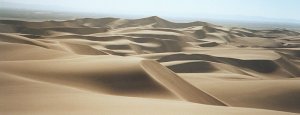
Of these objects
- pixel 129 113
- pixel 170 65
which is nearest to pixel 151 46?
pixel 170 65

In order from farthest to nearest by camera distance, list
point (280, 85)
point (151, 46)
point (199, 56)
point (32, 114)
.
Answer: point (151, 46) < point (199, 56) < point (280, 85) < point (32, 114)

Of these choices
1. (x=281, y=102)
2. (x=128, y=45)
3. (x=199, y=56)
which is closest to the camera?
(x=281, y=102)

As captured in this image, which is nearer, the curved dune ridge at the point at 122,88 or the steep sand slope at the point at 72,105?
the steep sand slope at the point at 72,105

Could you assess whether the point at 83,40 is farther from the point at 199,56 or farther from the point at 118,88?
the point at 118,88

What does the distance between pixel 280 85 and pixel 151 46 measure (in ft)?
74.7

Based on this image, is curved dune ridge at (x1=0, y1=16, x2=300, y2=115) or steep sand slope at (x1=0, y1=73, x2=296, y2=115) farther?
curved dune ridge at (x1=0, y1=16, x2=300, y2=115)

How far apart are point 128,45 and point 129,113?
25762mm

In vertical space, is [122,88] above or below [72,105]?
below

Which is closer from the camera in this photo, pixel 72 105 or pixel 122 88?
pixel 72 105

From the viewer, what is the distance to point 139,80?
930 cm

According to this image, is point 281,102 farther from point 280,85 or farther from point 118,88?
point 118,88

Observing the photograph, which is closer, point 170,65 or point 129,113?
point 129,113

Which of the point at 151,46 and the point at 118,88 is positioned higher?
the point at 118,88

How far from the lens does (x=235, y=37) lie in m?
57.2
